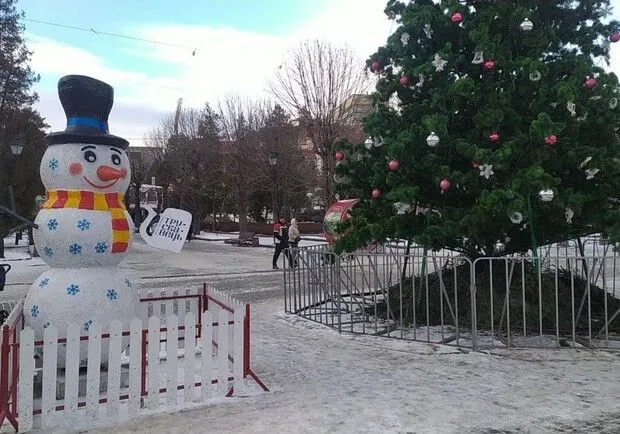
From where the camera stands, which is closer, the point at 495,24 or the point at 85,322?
the point at 85,322

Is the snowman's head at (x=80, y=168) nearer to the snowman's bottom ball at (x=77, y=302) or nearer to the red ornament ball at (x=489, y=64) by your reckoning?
the snowman's bottom ball at (x=77, y=302)

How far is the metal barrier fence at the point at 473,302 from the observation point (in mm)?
7836

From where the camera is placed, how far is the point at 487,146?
827 cm

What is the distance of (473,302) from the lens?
7379 millimetres

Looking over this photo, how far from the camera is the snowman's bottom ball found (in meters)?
5.56

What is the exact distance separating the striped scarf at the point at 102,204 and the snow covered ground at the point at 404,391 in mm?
1834

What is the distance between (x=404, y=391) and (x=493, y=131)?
4071 millimetres

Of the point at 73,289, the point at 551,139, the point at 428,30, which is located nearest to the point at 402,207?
the point at 551,139

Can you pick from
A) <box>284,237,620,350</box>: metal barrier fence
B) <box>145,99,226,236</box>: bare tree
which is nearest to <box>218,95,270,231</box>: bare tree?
<box>145,99,226,236</box>: bare tree

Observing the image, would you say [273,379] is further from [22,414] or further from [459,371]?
[22,414]

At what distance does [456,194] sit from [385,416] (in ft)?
15.0

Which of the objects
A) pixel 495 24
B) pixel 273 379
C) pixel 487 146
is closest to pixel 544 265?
pixel 487 146

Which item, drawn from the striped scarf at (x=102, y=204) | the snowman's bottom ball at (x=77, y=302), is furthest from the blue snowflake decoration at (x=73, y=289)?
the striped scarf at (x=102, y=204)

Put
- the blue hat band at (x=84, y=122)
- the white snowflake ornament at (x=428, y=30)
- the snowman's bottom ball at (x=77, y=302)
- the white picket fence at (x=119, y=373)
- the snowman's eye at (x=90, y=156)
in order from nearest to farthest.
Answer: the white picket fence at (x=119, y=373), the snowman's bottom ball at (x=77, y=302), the snowman's eye at (x=90, y=156), the blue hat band at (x=84, y=122), the white snowflake ornament at (x=428, y=30)
